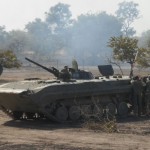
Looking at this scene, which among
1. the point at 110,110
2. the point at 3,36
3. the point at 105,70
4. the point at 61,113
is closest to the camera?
the point at 61,113

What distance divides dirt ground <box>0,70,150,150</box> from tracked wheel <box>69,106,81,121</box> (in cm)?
59

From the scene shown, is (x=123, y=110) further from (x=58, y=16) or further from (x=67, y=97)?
(x=58, y=16)

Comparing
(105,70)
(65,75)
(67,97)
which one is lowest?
(67,97)

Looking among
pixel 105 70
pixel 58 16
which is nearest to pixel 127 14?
pixel 58 16

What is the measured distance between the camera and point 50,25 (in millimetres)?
110875

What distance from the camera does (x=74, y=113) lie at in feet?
52.2

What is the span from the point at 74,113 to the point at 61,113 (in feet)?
1.73

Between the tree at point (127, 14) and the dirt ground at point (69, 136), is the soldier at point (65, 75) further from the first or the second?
the tree at point (127, 14)

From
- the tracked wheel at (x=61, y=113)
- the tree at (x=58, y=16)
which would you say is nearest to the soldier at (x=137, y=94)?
the tracked wheel at (x=61, y=113)

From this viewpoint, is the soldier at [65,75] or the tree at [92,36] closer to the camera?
the soldier at [65,75]

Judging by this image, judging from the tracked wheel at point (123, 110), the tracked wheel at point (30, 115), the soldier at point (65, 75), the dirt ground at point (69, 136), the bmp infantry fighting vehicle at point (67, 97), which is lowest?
the dirt ground at point (69, 136)

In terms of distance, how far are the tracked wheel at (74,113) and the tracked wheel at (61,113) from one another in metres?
0.18

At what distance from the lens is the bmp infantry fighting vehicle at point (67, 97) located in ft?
49.2

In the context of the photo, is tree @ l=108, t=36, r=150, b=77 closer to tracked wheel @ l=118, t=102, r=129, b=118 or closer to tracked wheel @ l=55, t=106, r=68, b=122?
tracked wheel @ l=118, t=102, r=129, b=118
